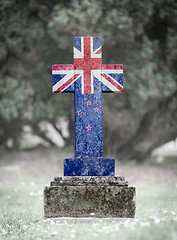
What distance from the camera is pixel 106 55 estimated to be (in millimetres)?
11008

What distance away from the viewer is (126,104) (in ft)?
37.2

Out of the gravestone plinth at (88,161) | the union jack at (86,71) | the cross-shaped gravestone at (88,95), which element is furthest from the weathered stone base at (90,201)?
the union jack at (86,71)

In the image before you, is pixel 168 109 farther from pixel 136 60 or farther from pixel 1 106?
pixel 1 106

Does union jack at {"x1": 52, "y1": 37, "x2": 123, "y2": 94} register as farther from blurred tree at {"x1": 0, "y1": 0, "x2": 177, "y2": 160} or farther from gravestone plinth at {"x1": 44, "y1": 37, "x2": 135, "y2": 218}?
blurred tree at {"x1": 0, "y1": 0, "x2": 177, "y2": 160}

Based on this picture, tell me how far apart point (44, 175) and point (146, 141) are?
395 cm

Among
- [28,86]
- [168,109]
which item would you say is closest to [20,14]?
[28,86]

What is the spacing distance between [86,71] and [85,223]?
2.12m

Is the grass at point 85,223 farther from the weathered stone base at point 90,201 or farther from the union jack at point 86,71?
the union jack at point 86,71

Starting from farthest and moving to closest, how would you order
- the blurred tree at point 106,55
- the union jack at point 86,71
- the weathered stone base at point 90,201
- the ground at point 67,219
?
1. the blurred tree at point 106,55
2. the union jack at point 86,71
3. the weathered stone base at point 90,201
4. the ground at point 67,219

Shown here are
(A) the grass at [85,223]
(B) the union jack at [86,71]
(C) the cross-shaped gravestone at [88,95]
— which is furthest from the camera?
(B) the union jack at [86,71]

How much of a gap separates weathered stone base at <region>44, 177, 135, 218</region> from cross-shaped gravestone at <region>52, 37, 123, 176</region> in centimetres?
32

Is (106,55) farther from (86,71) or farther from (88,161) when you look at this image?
(88,161)

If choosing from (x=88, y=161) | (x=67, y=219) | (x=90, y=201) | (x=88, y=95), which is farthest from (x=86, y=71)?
(x=67, y=219)

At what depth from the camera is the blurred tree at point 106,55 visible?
1002cm
